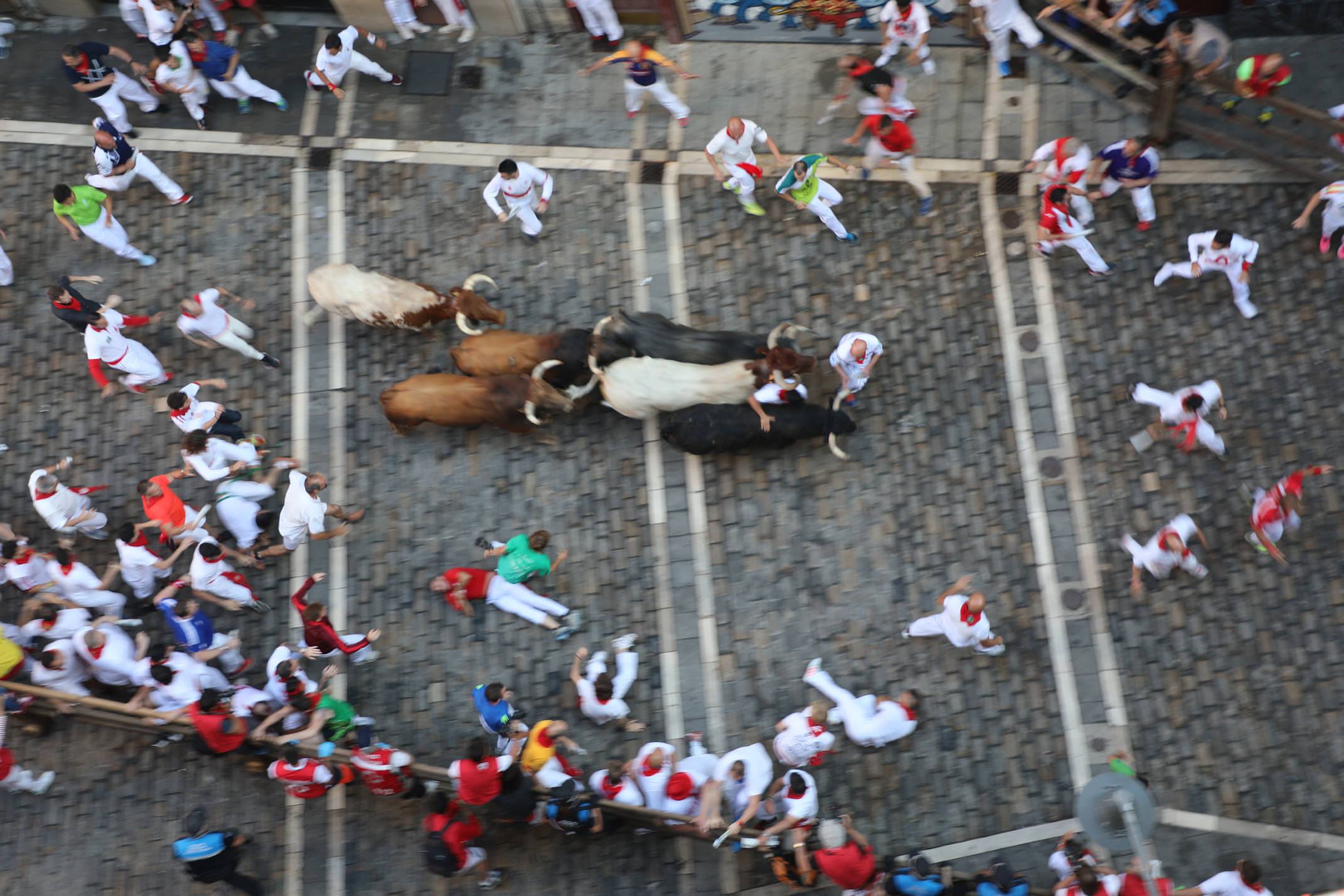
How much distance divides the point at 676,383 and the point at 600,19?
5941mm

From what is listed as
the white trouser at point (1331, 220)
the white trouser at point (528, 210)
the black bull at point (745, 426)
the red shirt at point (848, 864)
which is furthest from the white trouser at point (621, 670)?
the white trouser at point (1331, 220)

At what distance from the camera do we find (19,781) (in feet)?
41.8

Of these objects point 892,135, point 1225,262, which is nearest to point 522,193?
point 892,135

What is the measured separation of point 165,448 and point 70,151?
4.98 metres

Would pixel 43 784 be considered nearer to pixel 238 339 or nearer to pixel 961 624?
pixel 238 339

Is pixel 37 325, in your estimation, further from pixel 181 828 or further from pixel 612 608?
pixel 612 608

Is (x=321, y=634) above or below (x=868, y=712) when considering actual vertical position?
above

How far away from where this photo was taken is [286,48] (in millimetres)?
16703

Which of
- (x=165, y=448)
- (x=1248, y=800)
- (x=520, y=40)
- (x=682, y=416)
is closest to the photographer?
(x=1248, y=800)

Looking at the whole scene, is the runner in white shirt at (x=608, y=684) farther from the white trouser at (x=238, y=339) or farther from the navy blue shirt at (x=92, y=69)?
the navy blue shirt at (x=92, y=69)

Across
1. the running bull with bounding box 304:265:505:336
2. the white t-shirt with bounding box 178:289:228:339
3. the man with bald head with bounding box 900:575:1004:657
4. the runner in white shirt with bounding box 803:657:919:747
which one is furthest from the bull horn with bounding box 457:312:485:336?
the man with bald head with bounding box 900:575:1004:657

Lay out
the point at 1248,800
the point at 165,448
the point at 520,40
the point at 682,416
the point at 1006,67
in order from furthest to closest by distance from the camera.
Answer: the point at 520,40
the point at 1006,67
the point at 165,448
the point at 682,416
the point at 1248,800

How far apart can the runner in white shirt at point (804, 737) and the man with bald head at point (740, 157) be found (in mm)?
6440

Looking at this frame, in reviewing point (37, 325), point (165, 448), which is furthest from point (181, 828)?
point (37, 325)
